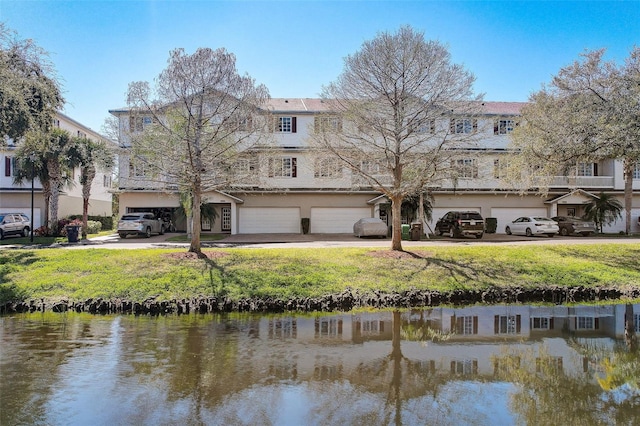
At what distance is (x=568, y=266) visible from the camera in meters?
16.8

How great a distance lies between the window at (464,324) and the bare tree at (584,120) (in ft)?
35.2

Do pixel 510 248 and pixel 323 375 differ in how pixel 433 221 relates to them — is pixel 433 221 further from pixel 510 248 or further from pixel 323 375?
pixel 323 375

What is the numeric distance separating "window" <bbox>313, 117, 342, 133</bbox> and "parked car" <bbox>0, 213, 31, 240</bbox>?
21.6 meters

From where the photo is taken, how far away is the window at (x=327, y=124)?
58.3ft

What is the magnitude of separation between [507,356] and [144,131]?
13.4 meters

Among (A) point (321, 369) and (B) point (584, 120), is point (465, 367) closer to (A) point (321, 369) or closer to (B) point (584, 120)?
(A) point (321, 369)

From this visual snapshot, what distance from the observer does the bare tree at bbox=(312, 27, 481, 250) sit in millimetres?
16844

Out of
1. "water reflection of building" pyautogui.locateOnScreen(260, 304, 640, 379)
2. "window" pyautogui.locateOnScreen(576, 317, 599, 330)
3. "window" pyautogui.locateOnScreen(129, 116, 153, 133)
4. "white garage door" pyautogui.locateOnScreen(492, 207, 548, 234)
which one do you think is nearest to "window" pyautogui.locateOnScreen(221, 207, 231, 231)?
"window" pyautogui.locateOnScreen(129, 116, 153, 133)

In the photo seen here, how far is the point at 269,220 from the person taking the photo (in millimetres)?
32406

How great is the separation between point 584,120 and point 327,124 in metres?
10.4

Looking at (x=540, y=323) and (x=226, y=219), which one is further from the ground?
(x=226, y=219)

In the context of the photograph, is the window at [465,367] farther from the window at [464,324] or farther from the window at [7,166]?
the window at [7,166]

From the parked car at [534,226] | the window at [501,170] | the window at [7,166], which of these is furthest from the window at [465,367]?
the window at [7,166]

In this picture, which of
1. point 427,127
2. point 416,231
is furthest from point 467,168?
point 416,231
